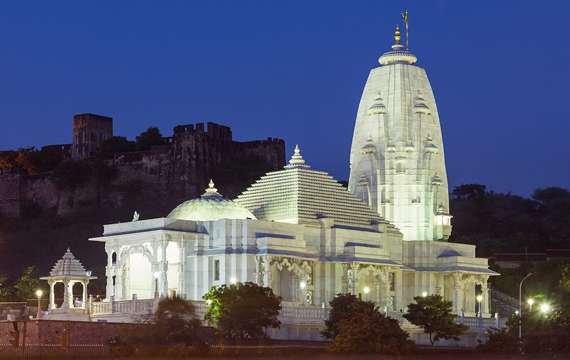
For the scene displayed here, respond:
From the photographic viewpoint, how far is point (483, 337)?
57125 millimetres

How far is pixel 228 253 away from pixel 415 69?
2069 cm

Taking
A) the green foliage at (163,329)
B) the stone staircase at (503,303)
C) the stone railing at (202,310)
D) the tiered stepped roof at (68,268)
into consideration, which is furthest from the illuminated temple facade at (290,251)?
the stone staircase at (503,303)

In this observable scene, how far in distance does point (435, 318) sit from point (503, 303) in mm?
21690

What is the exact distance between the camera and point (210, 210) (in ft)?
181

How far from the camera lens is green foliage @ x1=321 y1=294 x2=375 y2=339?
48.0m

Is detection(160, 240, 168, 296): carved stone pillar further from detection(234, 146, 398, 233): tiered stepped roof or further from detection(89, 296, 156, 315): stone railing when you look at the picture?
detection(234, 146, 398, 233): tiered stepped roof

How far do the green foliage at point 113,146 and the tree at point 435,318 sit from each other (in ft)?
199

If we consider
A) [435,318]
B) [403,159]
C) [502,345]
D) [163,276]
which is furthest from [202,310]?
[403,159]

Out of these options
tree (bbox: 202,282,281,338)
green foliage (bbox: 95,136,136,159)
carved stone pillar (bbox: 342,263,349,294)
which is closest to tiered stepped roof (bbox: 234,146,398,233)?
carved stone pillar (bbox: 342,263,349,294)

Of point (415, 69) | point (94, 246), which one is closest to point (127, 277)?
point (415, 69)

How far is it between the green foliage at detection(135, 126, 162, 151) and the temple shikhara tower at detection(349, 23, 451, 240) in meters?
43.7

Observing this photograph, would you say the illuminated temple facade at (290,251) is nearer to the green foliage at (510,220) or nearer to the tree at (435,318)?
the tree at (435,318)

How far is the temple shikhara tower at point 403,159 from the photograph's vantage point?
6619cm

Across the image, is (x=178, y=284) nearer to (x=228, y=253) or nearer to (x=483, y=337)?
(x=228, y=253)
